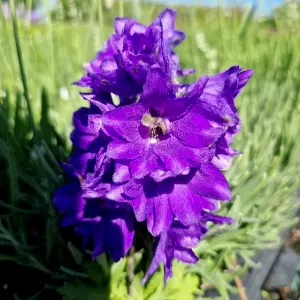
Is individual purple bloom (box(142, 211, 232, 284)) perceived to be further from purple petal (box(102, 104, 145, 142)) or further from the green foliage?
purple petal (box(102, 104, 145, 142))

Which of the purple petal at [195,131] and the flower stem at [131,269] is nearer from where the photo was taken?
the purple petal at [195,131]

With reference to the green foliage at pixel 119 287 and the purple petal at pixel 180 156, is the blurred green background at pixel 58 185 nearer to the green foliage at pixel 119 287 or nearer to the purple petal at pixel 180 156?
the green foliage at pixel 119 287

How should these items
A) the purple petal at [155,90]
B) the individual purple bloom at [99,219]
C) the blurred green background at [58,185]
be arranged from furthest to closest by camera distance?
1. the blurred green background at [58,185]
2. the individual purple bloom at [99,219]
3. the purple petal at [155,90]

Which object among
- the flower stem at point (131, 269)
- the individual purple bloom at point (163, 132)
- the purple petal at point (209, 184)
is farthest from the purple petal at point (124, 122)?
the flower stem at point (131, 269)

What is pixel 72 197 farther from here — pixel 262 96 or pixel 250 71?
pixel 262 96

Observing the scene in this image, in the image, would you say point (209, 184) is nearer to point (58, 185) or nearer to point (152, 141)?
point (152, 141)

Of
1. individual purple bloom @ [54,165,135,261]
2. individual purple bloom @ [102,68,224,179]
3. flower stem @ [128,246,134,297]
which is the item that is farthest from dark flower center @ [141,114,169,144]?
flower stem @ [128,246,134,297]

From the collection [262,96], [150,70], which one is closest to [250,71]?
[150,70]

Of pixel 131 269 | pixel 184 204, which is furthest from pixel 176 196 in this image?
pixel 131 269
